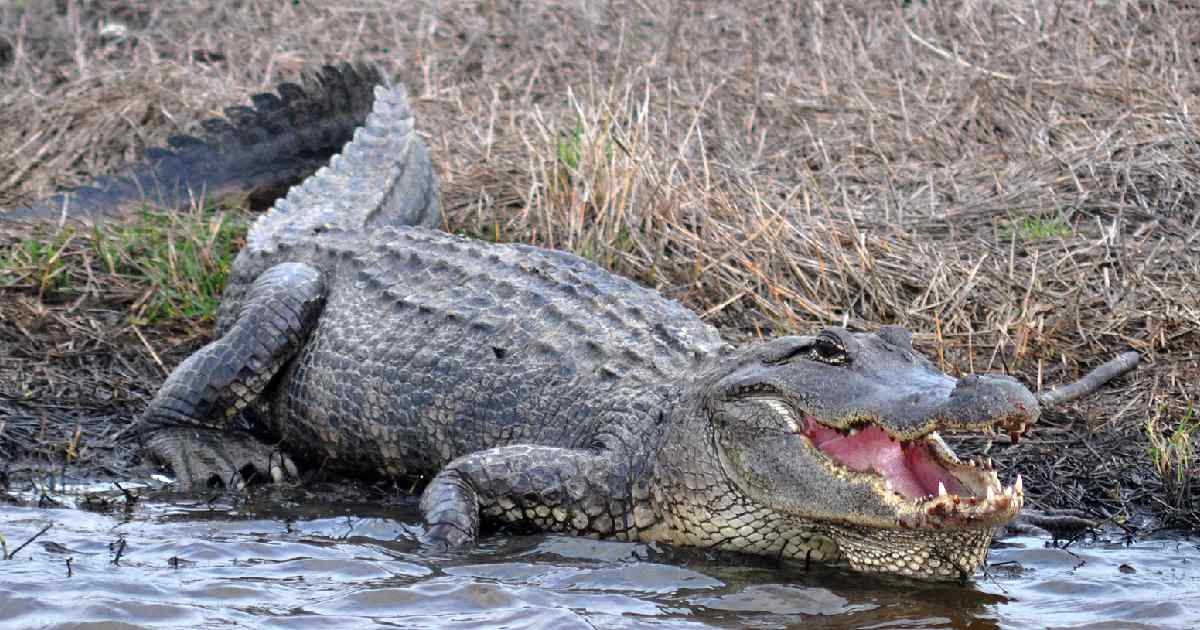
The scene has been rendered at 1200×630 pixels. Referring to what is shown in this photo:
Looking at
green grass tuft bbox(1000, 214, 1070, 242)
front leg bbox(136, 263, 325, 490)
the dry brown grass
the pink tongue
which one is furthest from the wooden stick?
front leg bbox(136, 263, 325, 490)

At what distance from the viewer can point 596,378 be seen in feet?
13.6

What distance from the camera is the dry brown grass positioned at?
17.2 ft

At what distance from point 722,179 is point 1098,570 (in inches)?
113

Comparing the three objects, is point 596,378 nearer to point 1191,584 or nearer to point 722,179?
point 1191,584

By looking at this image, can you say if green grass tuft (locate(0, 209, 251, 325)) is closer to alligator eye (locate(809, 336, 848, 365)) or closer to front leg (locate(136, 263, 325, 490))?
front leg (locate(136, 263, 325, 490))

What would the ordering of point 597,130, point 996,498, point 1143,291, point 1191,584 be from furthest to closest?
point 597,130 → point 1143,291 → point 1191,584 → point 996,498

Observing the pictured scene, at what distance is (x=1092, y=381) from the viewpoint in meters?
4.77

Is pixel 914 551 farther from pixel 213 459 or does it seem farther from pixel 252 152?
pixel 252 152

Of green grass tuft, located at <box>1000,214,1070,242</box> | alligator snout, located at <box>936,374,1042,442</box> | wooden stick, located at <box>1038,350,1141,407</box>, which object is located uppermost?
green grass tuft, located at <box>1000,214,1070,242</box>

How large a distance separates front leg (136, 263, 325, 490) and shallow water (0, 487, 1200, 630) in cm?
64

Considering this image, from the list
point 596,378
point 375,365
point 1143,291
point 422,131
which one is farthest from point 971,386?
point 422,131

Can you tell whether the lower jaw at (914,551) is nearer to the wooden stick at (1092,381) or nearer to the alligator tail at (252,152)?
the wooden stick at (1092,381)

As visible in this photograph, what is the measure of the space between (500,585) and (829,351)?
1.00 metres

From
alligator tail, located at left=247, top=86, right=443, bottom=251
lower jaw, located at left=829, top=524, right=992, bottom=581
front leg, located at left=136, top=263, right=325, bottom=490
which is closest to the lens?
lower jaw, located at left=829, top=524, right=992, bottom=581
